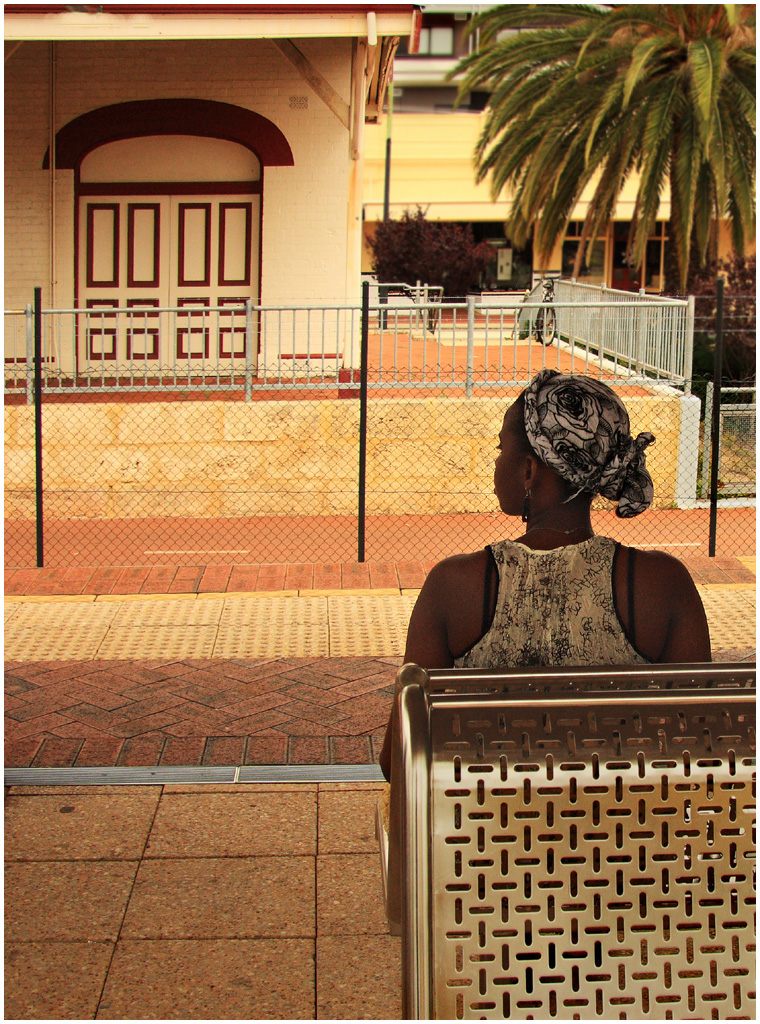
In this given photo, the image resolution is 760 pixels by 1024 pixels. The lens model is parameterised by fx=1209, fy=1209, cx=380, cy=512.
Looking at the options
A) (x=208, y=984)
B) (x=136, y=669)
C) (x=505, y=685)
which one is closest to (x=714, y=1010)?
(x=505, y=685)

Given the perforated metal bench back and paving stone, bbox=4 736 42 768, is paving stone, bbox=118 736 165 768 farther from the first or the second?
the perforated metal bench back

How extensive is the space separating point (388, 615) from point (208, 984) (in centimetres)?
430

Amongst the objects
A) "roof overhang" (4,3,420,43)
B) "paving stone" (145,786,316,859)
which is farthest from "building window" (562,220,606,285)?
"paving stone" (145,786,316,859)

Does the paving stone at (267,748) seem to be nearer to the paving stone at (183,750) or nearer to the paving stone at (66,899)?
the paving stone at (183,750)

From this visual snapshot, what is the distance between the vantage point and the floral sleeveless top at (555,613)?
239 cm

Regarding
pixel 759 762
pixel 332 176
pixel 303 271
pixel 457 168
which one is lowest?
pixel 759 762

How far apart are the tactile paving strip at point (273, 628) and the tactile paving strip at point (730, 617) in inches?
88.5

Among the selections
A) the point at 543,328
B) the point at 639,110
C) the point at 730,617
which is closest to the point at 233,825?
the point at 730,617

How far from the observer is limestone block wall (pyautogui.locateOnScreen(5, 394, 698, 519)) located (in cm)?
1042

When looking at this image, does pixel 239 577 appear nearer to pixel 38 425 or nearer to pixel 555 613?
pixel 38 425

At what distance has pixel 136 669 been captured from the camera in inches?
251

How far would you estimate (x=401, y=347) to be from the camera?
11.6 m

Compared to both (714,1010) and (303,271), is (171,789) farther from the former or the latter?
(303,271)

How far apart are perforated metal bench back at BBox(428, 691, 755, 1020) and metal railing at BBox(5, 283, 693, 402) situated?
7722mm
